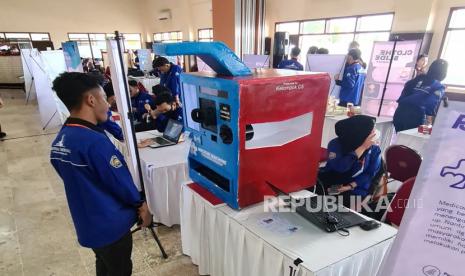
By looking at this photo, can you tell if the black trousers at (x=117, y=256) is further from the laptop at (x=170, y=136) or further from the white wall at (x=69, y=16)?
the white wall at (x=69, y=16)

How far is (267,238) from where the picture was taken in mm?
1187

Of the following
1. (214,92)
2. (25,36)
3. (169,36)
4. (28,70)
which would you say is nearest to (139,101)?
(214,92)

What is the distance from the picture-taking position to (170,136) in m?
2.78

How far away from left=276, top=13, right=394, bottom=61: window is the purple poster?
2.38 meters

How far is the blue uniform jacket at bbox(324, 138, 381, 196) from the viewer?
1822 millimetres

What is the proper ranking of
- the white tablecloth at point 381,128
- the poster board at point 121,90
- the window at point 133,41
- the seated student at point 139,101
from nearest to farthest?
the poster board at point 121,90
the seated student at point 139,101
the white tablecloth at point 381,128
the window at point 133,41

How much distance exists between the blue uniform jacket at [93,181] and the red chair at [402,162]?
1987 mm

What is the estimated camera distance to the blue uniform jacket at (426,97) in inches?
123

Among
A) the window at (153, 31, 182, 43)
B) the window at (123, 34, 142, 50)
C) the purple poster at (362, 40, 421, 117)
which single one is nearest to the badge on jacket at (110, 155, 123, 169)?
the purple poster at (362, 40, 421, 117)

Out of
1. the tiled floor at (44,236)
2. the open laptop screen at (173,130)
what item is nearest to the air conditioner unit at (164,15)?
the tiled floor at (44,236)

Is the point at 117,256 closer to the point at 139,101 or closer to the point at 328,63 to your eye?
the point at 139,101

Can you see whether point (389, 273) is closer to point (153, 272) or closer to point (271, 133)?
point (271, 133)

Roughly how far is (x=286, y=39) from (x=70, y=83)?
6.90m

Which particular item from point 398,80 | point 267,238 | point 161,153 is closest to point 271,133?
point 267,238
